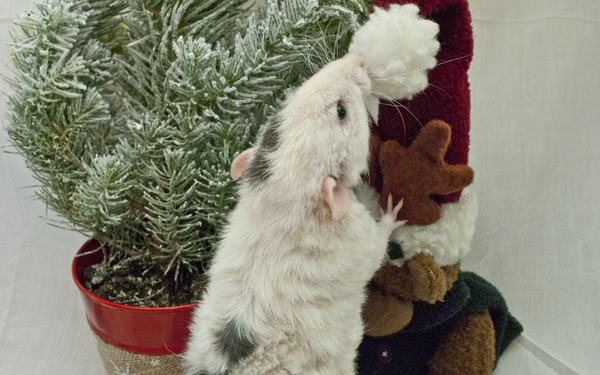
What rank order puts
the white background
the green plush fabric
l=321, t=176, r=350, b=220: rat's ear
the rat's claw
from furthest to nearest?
the white background → the green plush fabric → the rat's claw → l=321, t=176, r=350, b=220: rat's ear

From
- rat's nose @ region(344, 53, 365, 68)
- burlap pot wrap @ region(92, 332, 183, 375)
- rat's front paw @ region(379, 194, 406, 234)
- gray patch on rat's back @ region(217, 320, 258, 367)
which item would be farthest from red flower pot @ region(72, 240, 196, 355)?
rat's nose @ region(344, 53, 365, 68)

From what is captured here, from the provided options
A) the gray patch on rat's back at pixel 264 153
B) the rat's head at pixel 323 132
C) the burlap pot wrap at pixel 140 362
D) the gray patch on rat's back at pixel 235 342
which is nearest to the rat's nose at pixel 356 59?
the rat's head at pixel 323 132

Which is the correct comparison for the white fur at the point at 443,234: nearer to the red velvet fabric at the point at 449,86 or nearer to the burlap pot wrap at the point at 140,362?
the red velvet fabric at the point at 449,86

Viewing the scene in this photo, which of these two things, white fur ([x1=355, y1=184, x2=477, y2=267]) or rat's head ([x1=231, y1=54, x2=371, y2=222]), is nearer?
rat's head ([x1=231, y1=54, x2=371, y2=222])

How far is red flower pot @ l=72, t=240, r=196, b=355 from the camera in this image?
2.69 feet

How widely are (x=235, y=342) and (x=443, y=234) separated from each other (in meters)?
0.38

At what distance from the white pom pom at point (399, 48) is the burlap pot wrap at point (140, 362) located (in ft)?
1.91

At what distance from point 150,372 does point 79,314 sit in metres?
0.46

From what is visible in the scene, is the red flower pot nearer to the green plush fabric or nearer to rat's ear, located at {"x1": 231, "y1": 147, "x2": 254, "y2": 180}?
rat's ear, located at {"x1": 231, "y1": 147, "x2": 254, "y2": 180}

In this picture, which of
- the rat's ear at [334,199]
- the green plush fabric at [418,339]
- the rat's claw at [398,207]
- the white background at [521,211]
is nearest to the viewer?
the rat's ear at [334,199]

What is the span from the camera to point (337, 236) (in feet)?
2.42

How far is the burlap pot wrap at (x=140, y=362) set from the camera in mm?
878

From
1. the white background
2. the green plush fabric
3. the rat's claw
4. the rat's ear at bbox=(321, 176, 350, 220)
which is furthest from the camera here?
the white background

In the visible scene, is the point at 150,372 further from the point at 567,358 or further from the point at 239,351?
the point at 567,358
